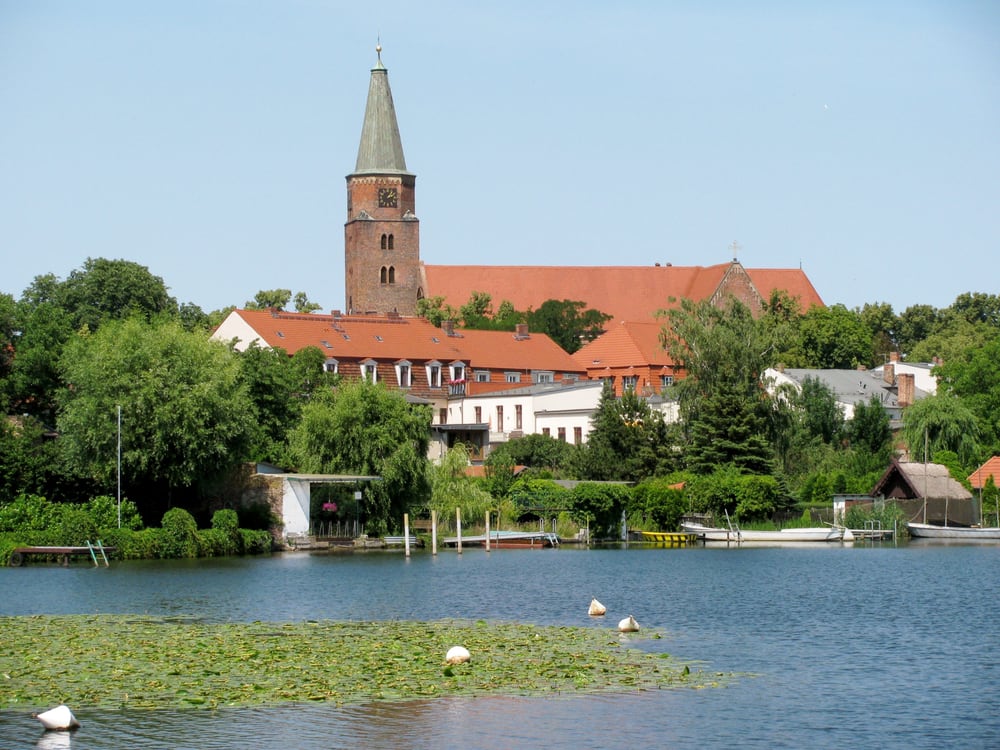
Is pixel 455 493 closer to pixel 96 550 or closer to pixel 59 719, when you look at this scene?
pixel 96 550

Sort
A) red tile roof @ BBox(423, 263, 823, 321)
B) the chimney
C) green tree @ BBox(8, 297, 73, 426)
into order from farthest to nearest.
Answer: red tile roof @ BBox(423, 263, 823, 321) < the chimney < green tree @ BBox(8, 297, 73, 426)

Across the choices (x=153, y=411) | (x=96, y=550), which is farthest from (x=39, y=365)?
(x=96, y=550)

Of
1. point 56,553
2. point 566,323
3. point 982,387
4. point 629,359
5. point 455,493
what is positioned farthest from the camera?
point 566,323

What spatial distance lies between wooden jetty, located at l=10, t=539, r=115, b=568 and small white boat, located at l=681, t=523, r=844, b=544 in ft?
95.6

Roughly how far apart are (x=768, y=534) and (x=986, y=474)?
43.0ft

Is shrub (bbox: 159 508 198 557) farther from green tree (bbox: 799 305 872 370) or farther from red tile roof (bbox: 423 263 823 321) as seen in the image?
red tile roof (bbox: 423 263 823 321)

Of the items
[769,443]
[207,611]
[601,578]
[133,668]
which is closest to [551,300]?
[769,443]

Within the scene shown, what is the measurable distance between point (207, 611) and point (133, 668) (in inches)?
418

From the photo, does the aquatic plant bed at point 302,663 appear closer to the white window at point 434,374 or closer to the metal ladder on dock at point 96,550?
the metal ladder on dock at point 96,550

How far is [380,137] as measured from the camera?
13912 centimetres

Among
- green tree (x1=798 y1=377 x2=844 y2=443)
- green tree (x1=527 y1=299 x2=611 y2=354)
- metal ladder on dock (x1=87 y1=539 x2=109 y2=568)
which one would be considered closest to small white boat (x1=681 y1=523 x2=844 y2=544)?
green tree (x1=798 y1=377 x2=844 y2=443)

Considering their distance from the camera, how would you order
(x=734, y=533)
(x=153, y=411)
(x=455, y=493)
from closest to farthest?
1. (x=153, y=411)
2. (x=455, y=493)
3. (x=734, y=533)

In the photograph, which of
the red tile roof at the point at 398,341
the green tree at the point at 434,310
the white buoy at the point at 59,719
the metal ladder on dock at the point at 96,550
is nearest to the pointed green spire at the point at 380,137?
the green tree at the point at 434,310

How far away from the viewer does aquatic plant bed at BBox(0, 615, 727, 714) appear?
24.5 metres
